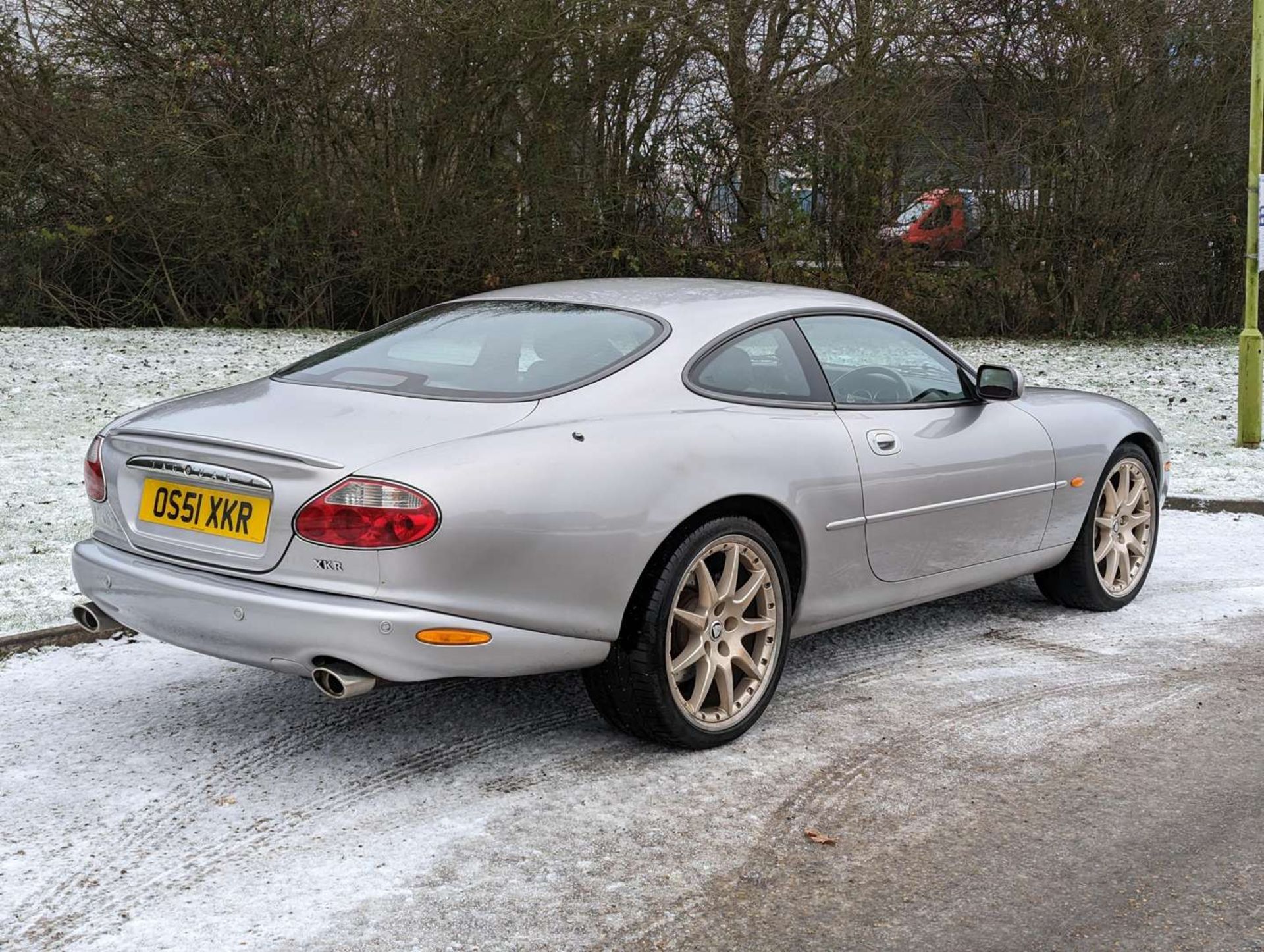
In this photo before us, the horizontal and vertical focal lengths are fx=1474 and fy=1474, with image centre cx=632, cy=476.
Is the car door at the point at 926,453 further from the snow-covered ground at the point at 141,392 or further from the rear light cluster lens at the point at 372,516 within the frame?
the snow-covered ground at the point at 141,392

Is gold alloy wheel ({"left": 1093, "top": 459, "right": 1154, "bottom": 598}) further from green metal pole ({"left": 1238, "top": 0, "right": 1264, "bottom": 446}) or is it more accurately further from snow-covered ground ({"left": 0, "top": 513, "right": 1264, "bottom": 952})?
green metal pole ({"left": 1238, "top": 0, "right": 1264, "bottom": 446})

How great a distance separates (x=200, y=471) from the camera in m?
4.15

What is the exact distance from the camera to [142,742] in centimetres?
458

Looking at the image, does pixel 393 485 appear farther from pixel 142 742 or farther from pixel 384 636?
pixel 142 742

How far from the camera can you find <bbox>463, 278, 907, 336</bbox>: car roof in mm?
4926

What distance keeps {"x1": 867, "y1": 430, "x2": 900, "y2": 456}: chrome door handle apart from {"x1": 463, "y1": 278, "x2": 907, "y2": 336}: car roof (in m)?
0.52

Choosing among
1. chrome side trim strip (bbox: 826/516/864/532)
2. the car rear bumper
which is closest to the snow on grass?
chrome side trim strip (bbox: 826/516/864/532)

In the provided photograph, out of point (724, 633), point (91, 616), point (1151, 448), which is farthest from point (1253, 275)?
point (91, 616)

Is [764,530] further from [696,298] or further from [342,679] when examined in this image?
[342,679]

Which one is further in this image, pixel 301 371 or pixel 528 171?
pixel 528 171

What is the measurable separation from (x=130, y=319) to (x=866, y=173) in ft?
28.5

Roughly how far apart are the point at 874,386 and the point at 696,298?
75cm

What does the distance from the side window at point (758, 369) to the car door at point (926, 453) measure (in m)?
0.15

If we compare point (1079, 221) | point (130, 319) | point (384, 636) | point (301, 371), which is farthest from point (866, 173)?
point (384, 636)
